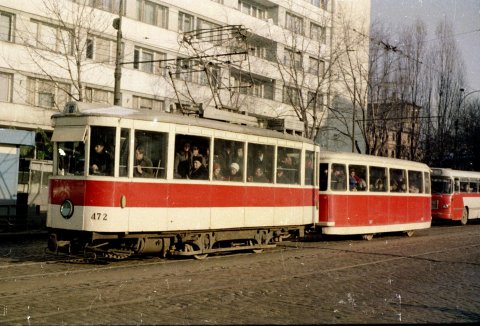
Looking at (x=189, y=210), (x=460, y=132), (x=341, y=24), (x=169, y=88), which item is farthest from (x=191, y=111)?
(x=460, y=132)

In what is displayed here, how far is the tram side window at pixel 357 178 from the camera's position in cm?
1827

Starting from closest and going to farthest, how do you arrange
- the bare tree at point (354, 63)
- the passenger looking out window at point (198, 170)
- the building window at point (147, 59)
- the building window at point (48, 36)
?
the passenger looking out window at point (198, 170), the building window at point (48, 36), the building window at point (147, 59), the bare tree at point (354, 63)

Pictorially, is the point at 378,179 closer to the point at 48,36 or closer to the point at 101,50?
the point at 101,50

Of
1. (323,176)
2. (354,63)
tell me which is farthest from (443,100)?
(323,176)

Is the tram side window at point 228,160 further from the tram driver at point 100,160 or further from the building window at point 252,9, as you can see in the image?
the building window at point 252,9

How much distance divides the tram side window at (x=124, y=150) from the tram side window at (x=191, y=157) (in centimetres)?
111

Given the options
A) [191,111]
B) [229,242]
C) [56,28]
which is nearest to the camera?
→ [191,111]

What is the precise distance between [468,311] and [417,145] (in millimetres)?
38511

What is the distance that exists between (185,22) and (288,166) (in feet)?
72.0

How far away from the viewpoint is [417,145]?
1772 inches

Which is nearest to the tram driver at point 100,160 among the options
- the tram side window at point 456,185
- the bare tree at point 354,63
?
the tram side window at point 456,185

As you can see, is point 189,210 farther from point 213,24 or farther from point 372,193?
point 213,24

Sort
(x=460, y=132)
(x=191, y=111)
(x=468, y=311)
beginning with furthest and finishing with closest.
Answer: (x=460, y=132) < (x=191, y=111) < (x=468, y=311)

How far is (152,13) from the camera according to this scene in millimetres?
33344
